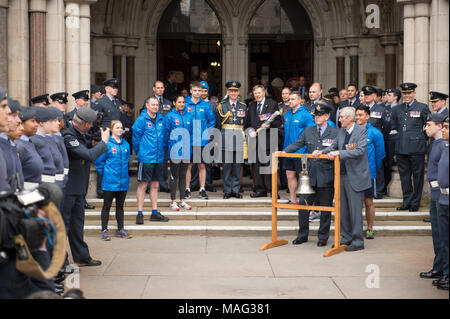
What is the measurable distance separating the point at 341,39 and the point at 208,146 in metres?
6.39

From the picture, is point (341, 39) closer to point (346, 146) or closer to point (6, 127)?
point (346, 146)

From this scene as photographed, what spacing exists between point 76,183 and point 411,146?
5.44 metres

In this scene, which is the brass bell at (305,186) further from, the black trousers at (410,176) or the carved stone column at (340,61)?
the carved stone column at (340,61)

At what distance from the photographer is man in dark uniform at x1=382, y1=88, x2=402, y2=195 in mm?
11641

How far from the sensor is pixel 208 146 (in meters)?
11.7

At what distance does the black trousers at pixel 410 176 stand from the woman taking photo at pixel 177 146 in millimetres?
3231

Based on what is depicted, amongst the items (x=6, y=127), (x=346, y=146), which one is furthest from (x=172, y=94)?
(x=6, y=127)

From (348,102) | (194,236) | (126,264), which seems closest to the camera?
(126,264)

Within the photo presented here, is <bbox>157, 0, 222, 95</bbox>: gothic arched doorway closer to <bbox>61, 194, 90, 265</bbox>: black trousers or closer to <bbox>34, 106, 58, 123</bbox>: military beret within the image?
<bbox>61, 194, 90, 265</bbox>: black trousers

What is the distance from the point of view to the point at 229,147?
11.6m

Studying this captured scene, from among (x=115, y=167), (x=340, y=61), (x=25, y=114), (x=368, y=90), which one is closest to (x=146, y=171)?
(x=115, y=167)

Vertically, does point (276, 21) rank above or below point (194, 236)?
Answer: above

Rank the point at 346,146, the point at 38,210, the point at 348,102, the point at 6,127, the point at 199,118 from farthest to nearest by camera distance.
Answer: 1. the point at 348,102
2. the point at 199,118
3. the point at 346,146
4. the point at 6,127
5. the point at 38,210

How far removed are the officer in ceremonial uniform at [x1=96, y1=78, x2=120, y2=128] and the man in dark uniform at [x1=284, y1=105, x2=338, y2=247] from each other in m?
3.33
